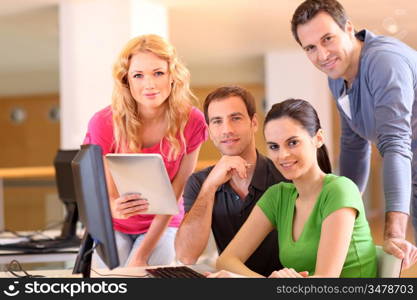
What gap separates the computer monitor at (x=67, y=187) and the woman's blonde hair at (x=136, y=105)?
795 mm

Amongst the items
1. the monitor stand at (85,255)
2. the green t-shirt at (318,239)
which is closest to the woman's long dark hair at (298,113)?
the green t-shirt at (318,239)

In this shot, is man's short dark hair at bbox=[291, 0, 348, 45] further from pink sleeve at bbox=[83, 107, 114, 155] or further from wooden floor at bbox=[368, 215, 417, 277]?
A: wooden floor at bbox=[368, 215, 417, 277]

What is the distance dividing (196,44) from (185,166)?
582 cm

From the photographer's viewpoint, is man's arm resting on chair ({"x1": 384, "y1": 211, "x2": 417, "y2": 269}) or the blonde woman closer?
man's arm resting on chair ({"x1": 384, "y1": 211, "x2": 417, "y2": 269})

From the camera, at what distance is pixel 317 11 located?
184cm

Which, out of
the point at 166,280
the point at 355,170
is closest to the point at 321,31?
the point at 355,170

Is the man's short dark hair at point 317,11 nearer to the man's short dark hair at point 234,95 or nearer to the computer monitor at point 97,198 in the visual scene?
the man's short dark hair at point 234,95

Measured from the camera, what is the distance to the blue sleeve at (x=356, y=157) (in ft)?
7.36

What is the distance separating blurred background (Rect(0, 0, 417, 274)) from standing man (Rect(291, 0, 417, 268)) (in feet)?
10.4

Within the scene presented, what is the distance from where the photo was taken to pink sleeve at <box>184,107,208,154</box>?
2.27 metres

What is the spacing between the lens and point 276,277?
1481mm

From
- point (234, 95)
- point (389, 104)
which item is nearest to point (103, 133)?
point (234, 95)

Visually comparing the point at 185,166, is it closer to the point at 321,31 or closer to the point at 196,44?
the point at 321,31

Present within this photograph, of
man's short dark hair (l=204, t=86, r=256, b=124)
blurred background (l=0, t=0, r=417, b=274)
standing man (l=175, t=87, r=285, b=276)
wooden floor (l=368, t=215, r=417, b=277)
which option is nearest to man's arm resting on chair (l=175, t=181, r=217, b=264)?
standing man (l=175, t=87, r=285, b=276)
